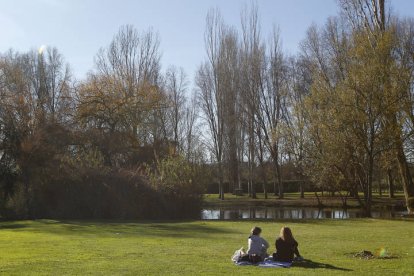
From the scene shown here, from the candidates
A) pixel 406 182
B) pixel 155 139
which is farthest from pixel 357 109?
pixel 155 139

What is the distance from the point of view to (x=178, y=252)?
561 inches

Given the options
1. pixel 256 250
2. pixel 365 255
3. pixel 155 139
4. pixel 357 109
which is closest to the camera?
pixel 256 250

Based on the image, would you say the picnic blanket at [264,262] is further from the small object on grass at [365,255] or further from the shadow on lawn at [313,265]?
the small object on grass at [365,255]

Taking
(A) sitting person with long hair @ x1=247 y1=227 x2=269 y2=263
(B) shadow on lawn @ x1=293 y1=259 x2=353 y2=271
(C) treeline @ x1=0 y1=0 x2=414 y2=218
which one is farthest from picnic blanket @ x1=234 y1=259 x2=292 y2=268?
(C) treeline @ x1=0 y1=0 x2=414 y2=218

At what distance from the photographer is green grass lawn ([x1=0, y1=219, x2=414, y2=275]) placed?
35.8 ft

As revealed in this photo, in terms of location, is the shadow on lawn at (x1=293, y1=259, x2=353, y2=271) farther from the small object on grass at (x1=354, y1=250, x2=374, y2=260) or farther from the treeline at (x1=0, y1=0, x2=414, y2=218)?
the treeline at (x1=0, y1=0, x2=414, y2=218)

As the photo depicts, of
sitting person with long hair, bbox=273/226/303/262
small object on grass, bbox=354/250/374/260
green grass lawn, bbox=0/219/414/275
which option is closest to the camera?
green grass lawn, bbox=0/219/414/275

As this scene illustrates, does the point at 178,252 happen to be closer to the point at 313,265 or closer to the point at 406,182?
the point at 313,265

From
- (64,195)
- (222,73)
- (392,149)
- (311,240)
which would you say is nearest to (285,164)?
(222,73)

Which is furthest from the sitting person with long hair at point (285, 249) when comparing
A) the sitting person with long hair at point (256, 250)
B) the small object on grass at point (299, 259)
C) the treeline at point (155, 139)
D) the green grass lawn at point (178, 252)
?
the treeline at point (155, 139)

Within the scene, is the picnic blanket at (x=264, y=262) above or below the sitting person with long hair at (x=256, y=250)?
below

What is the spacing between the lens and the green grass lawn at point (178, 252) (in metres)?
10.9

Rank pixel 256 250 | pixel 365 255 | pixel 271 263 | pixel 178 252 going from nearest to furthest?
1. pixel 271 263
2. pixel 256 250
3. pixel 365 255
4. pixel 178 252

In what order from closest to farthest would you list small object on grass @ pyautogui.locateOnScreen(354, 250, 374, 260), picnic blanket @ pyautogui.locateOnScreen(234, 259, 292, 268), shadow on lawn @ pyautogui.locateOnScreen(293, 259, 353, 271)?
shadow on lawn @ pyautogui.locateOnScreen(293, 259, 353, 271) < picnic blanket @ pyautogui.locateOnScreen(234, 259, 292, 268) < small object on grass @ pyautogui.locateOnScreen(354, 250, 374, 260)
